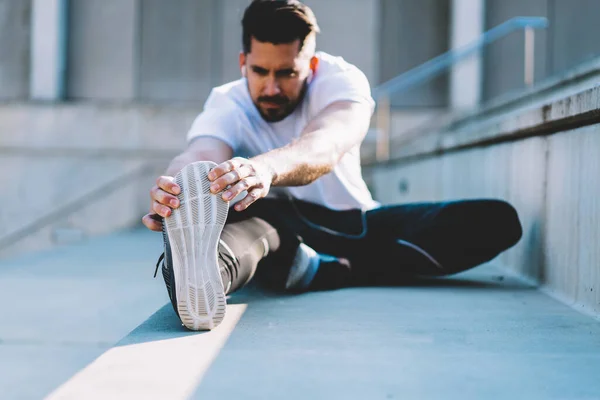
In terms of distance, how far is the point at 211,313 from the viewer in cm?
195

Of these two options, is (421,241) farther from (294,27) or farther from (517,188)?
(294,27)

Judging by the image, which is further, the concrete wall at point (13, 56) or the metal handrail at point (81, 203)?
the concrete wall at point (13, 56)

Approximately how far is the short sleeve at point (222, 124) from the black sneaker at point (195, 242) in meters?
0.88

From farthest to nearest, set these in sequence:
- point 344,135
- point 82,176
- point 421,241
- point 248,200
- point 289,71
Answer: point 82,176 → point 421,241 → point 289,71 → point 344,135 → point 248,200

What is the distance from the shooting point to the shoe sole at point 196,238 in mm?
1865

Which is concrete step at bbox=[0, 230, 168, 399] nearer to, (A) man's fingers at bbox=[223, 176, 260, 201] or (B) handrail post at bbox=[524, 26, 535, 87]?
(A) man's fingers at bbox=[223, 176, 260, 201]

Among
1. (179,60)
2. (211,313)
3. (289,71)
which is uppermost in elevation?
(179,60)

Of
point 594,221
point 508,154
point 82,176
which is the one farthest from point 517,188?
point 82,176

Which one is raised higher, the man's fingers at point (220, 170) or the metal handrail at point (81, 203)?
the man's fingers at point (220, 170)

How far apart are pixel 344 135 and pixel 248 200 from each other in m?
0.72

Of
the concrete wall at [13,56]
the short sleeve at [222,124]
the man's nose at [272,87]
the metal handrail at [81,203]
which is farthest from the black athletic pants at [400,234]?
the concrete wall at [13,56]

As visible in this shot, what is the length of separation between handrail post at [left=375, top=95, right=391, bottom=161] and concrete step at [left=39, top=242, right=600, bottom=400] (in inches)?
248

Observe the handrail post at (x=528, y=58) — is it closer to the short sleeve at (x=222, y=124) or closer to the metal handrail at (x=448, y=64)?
the metal handrail at (x=448, y=64)

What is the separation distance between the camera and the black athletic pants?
9.23ft
